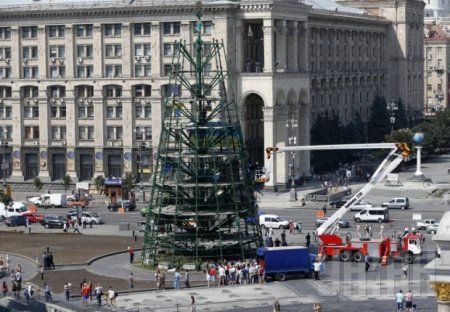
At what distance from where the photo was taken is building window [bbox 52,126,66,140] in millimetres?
124312

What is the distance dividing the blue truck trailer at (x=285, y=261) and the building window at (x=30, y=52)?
6098 cm

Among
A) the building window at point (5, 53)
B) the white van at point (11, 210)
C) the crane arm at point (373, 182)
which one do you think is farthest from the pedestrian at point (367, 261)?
the building window at point (5, 53)

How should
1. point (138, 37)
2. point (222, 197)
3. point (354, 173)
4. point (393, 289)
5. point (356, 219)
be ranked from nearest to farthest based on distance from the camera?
point (393, 289), point (222, 197), point (356, 219), point (138, 37), point (354, 173)

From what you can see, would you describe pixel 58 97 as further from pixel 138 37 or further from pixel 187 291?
pixel 187 291

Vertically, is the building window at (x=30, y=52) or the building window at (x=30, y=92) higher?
the building window at (x=30, y=52)

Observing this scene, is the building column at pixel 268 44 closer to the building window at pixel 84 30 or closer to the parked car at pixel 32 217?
the building window at pixel 84 30

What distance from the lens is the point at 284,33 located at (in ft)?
396

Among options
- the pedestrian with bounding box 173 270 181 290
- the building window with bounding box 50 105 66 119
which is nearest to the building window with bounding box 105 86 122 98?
the building window with bounding box 50 105 66 119

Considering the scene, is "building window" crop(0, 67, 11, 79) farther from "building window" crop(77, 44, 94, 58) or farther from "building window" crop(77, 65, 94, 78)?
"building window" crop(77, 44, 94, 58)

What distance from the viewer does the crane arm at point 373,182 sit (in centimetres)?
7794

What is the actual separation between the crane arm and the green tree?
71932 mm

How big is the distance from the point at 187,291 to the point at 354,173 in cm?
6798

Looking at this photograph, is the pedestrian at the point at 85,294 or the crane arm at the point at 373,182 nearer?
the pedestrian at the point at 85,294

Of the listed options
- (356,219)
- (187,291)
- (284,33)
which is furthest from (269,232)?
(284,33)
